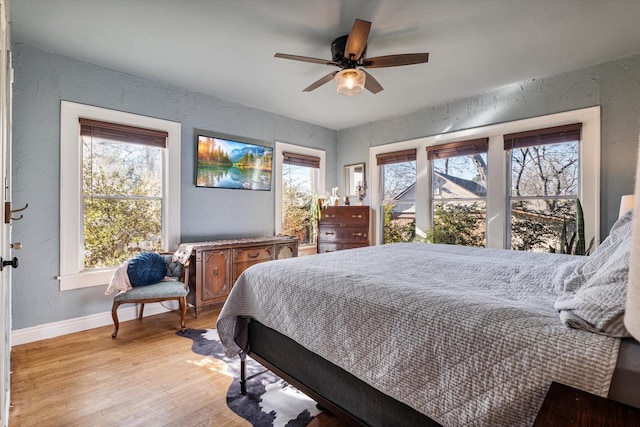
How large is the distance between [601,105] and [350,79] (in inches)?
101

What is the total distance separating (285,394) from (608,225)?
333cm

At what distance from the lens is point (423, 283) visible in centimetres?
130

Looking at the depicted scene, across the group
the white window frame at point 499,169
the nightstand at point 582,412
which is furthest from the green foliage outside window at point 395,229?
the nightstand at point 582,412

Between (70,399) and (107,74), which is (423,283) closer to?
(70,399)

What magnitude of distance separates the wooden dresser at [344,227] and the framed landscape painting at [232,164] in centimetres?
106

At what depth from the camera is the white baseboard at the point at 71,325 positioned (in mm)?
2602

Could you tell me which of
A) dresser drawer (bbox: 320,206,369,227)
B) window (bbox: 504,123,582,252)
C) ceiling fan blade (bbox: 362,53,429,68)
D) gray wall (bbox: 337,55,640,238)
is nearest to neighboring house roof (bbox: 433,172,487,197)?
window (bbox: 504,123,582,252)

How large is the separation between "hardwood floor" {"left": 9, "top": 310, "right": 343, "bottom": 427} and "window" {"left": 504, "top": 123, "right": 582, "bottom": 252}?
3084 millimetres

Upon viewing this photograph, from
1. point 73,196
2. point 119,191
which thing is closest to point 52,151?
point 73,196

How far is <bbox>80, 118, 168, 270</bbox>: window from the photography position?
301 cm

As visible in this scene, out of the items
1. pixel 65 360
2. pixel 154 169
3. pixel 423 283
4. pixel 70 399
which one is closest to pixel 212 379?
pixel 70 399

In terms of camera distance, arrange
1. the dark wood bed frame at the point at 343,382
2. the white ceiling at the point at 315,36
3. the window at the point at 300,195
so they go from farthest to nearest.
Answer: the window at the point at 300,195, the white ceiling at the point at 315,36, the dark wood bed frame at the point at 343,382

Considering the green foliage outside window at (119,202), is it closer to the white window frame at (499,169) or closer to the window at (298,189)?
the window at (298,189)

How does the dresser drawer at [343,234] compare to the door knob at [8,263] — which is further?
the dresser drawer at [343,234]
